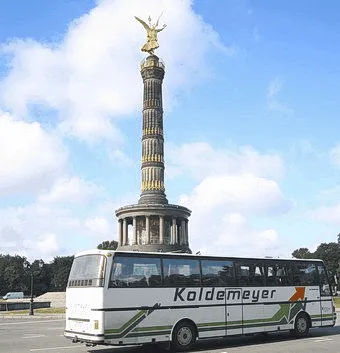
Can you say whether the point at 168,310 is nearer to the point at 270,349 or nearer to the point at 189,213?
the point at 270,349

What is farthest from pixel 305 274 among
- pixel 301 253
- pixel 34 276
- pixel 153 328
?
pixel 301 253

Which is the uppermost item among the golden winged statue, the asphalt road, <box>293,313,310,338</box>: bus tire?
the golden winged statue

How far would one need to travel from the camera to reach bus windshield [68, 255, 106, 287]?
564 inches

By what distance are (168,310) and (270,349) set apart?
130 inches

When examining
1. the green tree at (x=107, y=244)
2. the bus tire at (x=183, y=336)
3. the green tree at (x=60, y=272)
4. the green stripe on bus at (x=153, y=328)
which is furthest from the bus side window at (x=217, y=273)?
the green tree at (x=60, y=272)

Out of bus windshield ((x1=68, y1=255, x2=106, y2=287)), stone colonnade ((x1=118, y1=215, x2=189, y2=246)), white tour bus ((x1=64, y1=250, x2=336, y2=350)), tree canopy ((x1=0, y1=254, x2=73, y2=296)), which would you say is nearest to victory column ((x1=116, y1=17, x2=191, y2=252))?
stone colonnade ((x1=118, y1=215, x2=189, y2=246))

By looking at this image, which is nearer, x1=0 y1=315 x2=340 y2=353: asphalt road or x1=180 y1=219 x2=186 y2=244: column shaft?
x1=0 y1=315 x2=340 y2=353: asphalt road

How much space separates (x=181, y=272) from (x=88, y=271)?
297cm

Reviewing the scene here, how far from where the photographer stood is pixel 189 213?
7150 centimetres

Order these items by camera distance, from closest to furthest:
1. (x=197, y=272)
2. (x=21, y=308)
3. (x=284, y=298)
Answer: (x=197, y=272)
(x=284, y=298)
(x=21, y=308)

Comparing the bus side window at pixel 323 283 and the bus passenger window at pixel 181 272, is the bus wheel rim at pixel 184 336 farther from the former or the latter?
the bus side window at pixel 323 283

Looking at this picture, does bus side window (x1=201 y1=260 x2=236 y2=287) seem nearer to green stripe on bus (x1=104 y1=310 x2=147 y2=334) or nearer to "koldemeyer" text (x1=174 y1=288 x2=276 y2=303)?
"koldemeyer" text (x1=174 y1=288 x2=276 y2=303)

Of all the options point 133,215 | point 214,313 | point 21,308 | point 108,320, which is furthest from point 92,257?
point 133,215

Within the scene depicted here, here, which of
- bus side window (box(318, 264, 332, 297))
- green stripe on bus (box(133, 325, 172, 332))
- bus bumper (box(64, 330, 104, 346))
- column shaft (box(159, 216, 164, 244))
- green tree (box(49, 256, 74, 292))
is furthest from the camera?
green tree (box(49, 256, 74, 292))
